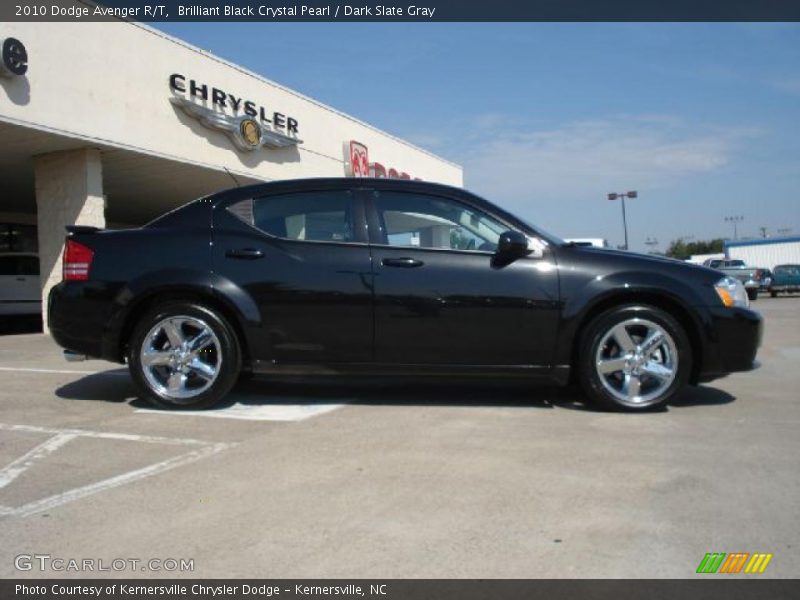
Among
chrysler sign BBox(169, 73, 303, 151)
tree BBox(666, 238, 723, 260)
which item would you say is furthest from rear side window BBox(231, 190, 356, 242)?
tree BBox(666, 238, 723, 260)

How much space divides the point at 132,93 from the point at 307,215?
10.2 metres

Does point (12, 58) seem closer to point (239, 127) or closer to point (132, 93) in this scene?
point (132, 93)

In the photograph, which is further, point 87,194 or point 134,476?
point 87,194

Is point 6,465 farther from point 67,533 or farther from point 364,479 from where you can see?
point 364,479

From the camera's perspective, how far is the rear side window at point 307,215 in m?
4.74

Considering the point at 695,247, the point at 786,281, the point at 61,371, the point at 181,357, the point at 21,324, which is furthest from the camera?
the point at 695,247

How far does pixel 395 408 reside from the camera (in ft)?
15.5

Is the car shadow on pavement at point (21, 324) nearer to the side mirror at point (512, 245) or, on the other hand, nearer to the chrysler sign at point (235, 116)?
the chrysler sign at point (235, 116)

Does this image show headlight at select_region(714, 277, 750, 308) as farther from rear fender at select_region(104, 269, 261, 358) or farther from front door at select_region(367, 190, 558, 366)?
rear fender at select_region(104, 269, 261, 358)

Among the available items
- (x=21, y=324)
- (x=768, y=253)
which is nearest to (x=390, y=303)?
(x=21, y=324)

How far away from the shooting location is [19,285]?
46.4ft

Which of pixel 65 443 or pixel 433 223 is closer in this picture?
pixel 65 443

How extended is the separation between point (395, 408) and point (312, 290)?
39.9 inches
